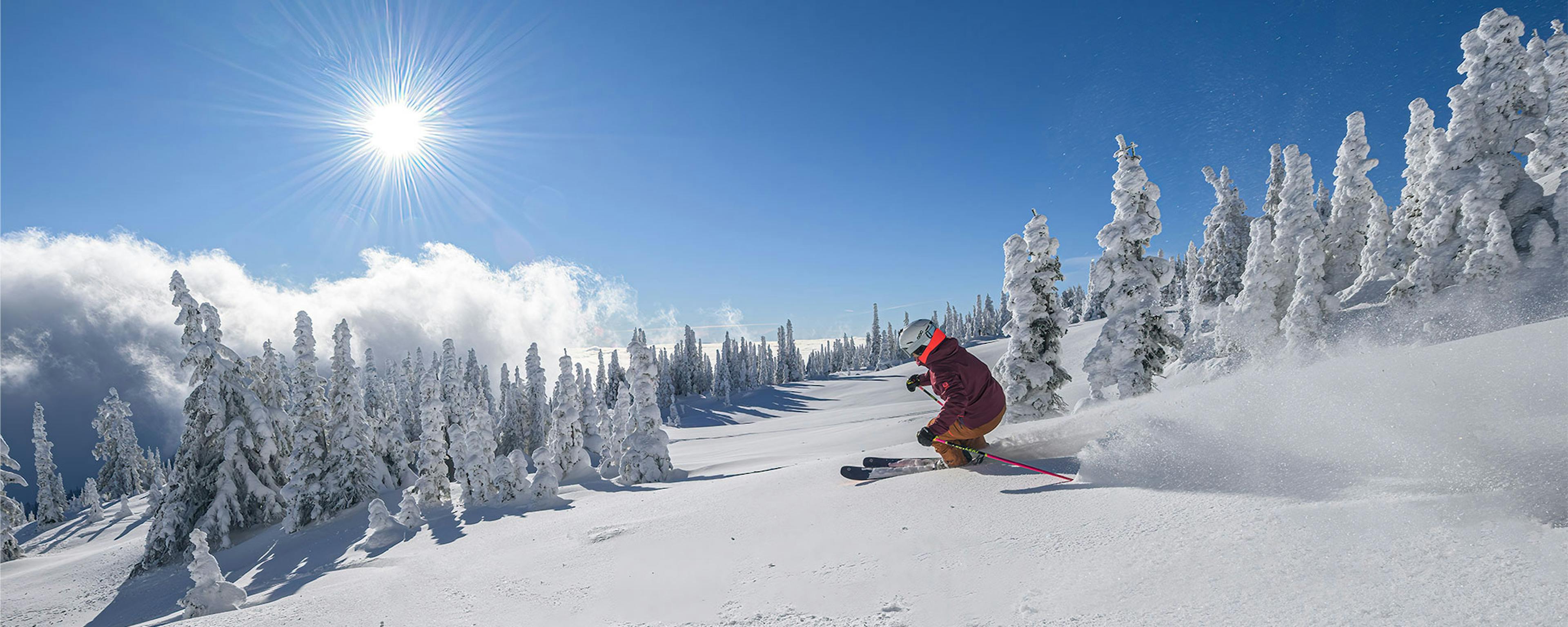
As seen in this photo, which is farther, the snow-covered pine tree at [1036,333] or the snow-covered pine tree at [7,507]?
the snow-covered pine tree at [7,507]

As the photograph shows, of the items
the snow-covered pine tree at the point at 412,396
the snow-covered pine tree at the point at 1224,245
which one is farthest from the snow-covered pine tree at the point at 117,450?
the snow-covered pine tree at the point at 1224,245

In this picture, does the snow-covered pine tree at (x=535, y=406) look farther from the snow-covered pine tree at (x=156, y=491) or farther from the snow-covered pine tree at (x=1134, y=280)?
the snow-covered pine tree at (x=1134, y=280)

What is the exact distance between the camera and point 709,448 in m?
43.3

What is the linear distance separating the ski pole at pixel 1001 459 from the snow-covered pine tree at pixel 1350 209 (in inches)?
1307

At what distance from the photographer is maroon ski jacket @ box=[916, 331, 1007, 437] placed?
6.12 metres

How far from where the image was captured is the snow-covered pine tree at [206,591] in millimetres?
10719

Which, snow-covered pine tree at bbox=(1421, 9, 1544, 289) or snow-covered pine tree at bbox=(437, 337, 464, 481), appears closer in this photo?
snow-covered pine tree at bbox=(1421, 9, 1544, 289)

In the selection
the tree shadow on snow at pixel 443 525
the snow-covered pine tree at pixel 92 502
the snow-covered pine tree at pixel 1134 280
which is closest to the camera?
the tree shadow on snow at pixel 443 525

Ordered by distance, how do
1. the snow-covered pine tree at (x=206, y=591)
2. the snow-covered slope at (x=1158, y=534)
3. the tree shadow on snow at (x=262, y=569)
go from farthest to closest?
the tree shadow on snow at (x=262, y=569) → the snow-covered pine tree at (x=206, y=591) → the snow-covered slope at (x=1158, y=534)

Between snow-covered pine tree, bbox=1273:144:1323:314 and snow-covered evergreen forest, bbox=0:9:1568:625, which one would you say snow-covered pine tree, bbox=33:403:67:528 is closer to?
snow-covered evergreen forest, bbox=0:9:1568:625

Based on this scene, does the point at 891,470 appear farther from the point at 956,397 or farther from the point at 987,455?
the point at 956,397

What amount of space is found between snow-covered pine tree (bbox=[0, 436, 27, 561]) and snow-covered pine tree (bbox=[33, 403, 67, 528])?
33079 millimetres

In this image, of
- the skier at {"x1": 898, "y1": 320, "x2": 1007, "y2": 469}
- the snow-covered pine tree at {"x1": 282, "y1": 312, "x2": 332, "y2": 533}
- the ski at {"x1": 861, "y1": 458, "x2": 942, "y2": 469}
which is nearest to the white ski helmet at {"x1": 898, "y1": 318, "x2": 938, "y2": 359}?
the skier at {"x1": 898, "y1": 320, "x2": 1007, "y2": 469}

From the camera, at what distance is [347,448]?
1032 inches
